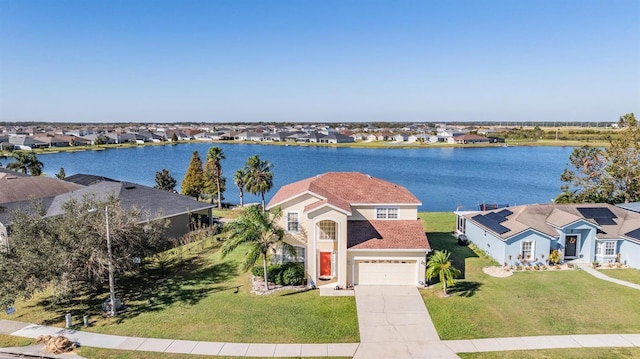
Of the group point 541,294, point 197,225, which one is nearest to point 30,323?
point 197,225

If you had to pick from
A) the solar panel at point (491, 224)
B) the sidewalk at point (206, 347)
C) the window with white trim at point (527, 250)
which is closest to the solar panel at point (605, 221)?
the window with white trim at point (527, 250)

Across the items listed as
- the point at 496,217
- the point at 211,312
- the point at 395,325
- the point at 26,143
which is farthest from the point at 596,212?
the point at 26,143

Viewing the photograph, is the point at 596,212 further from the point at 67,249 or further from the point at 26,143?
the point at 26,143

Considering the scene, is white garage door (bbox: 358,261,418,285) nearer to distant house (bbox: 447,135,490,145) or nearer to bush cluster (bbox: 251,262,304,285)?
bush cluster (bbox: 251,262,304,285)

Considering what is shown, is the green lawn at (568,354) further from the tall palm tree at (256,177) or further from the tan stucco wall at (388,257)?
the tall palm tree at (256,177)

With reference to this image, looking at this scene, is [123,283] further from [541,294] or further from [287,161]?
[287,161]

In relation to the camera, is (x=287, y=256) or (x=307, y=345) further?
(x=287, y=256)
